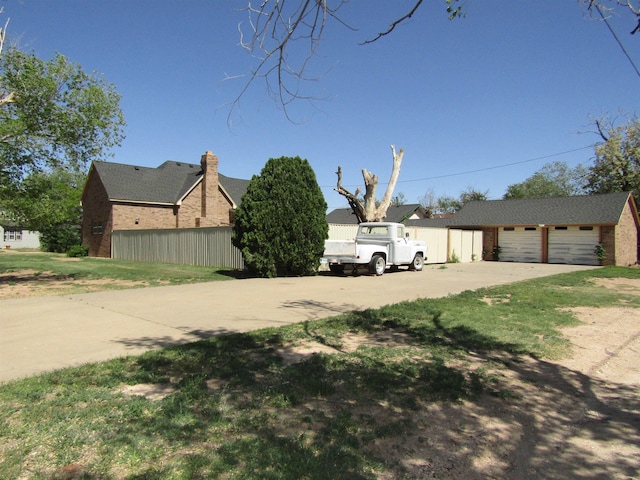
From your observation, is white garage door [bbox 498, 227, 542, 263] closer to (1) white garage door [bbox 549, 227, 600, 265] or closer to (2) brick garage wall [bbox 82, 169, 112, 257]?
(1) white garage door [bbox 549, 227, 600, 265]

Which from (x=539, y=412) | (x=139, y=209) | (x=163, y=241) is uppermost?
(x=139, y=209)

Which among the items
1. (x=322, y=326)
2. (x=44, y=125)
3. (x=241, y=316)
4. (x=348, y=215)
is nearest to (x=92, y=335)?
(x=241, y=316)

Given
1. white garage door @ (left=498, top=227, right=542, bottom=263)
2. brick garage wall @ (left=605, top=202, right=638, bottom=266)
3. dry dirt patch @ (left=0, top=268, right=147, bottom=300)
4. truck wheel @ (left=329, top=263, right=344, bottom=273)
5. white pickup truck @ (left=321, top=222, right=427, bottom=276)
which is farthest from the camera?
white garage door @ (left=498, top=227, right=542, bottom=263)

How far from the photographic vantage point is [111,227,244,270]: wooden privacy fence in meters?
19.9

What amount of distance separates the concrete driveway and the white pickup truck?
2670 millimetres

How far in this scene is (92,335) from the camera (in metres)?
6.44

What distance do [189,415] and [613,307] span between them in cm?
944

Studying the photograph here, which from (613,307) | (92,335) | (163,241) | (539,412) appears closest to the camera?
(539,412)

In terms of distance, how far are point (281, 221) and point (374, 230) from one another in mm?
4430

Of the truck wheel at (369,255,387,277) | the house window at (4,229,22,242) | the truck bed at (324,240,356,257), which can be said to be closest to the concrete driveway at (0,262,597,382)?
the truck bed at (324,240,356,257)

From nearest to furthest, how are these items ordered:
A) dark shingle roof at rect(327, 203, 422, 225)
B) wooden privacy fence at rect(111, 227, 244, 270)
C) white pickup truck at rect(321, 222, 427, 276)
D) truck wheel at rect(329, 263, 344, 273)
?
white pickup truck at rect(321, 222, 427, 276), truck wheel at rect(329, 263, 344, 273), wooden privacy fence at rect(111, 227, 244, 270), dark shingle roof at rect(327, 203, 422, 225)

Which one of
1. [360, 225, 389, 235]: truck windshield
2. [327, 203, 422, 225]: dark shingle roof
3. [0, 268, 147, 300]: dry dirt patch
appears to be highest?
[327, 203, 422, 225]: dark shingle roof

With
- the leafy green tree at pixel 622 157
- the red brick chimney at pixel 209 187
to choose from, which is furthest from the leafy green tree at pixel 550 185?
the red brick chimney at pixel 209 187

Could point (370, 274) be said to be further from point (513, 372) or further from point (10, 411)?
point (10, 411)
